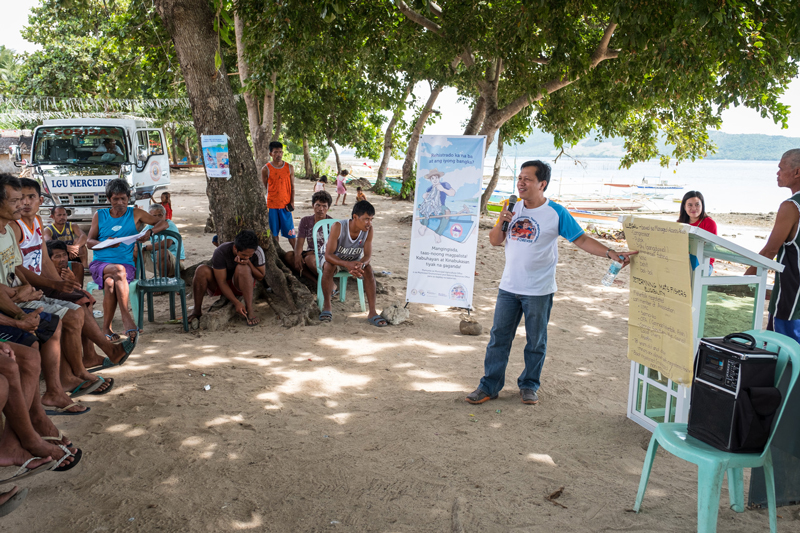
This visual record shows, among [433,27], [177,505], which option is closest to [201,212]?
[433,27]

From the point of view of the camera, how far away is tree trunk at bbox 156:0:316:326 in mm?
5984

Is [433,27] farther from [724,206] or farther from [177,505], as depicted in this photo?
[724,206]

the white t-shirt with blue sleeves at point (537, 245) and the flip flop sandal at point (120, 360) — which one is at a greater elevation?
the white t-shirt with blue sleeves at point (537, 245)

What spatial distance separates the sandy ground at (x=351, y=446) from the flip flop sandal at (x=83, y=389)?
0.08 metres

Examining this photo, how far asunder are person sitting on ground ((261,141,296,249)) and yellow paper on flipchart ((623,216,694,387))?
19.5ft

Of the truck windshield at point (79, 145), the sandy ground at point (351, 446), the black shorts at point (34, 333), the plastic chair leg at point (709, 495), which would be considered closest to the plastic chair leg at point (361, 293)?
the sandy ground at point (351, 446)

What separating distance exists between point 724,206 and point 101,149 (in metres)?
32.4

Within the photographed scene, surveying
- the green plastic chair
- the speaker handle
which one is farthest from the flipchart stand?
the green plastic chair

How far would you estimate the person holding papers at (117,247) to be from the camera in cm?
547

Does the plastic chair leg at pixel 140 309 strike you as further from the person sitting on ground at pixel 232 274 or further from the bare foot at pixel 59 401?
the bare foot at pixel 59 401

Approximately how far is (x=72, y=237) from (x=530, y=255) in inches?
235

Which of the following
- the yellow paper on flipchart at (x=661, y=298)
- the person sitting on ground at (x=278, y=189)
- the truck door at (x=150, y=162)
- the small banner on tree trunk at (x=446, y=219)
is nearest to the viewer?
the yellow paper on flipchart at (x=661, y=298)

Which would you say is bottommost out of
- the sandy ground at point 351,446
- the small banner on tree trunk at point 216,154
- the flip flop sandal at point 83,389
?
the sandy ground at point 351,446

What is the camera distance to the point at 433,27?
33.4ft
